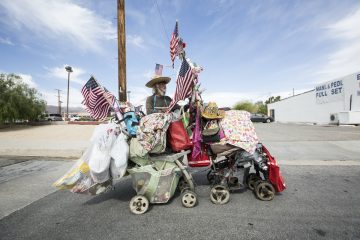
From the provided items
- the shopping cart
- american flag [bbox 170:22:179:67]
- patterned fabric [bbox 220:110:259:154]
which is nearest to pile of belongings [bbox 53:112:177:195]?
the shopping cart

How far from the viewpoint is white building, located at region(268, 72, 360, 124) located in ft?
83.0

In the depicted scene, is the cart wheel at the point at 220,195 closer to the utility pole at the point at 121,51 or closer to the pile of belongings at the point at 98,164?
the pile of belongings at the point at 98,164

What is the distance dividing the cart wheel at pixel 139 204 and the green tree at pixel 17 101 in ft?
79.6

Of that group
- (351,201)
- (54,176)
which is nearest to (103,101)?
(54,176)

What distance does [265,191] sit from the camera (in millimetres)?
3611

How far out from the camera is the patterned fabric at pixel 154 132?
11.0 ft

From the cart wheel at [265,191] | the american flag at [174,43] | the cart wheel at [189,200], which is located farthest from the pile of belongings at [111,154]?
the cart wheel at [265,191]

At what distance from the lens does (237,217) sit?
3098 mm

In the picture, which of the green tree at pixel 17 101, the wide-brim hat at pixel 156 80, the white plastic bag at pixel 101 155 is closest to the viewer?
the white plastic bag at pixel 101 155

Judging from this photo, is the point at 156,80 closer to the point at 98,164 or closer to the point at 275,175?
the point at 98,164

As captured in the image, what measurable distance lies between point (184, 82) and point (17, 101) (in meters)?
26.0

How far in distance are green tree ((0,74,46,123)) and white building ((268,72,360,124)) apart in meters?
33.4

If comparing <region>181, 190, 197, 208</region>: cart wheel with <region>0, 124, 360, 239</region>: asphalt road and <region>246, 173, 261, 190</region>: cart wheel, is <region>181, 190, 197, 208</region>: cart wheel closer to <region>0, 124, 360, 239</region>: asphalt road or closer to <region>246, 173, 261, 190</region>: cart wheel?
<region>0, 124, 360, 239</region>: asphalt road

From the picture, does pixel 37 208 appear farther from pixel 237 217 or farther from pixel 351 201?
pixel 351 201
